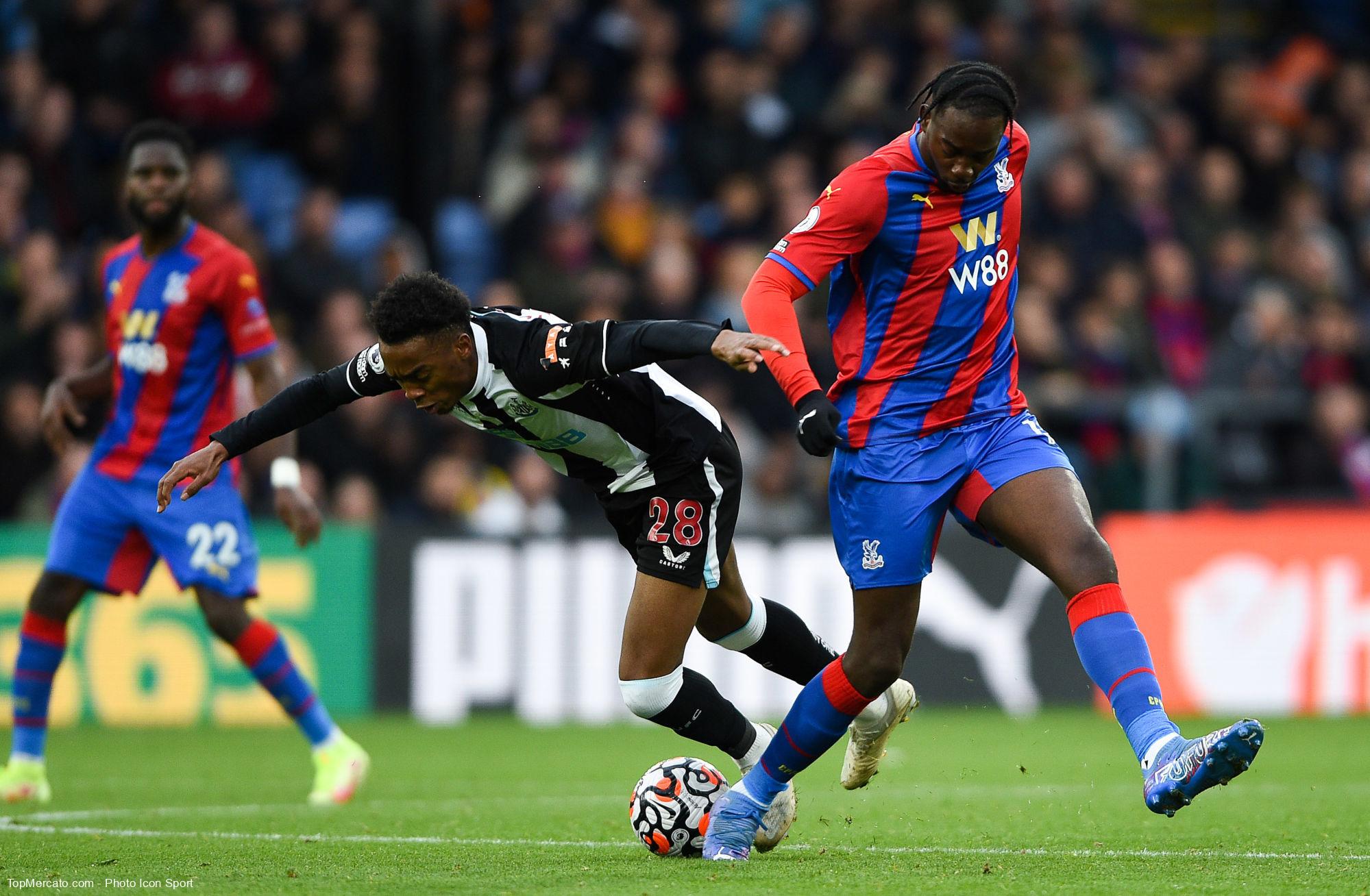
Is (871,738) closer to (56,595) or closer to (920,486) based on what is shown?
(920,486)

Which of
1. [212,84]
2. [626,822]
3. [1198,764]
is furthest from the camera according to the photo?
[212,84]

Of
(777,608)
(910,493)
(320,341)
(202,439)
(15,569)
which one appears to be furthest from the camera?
(320,341)

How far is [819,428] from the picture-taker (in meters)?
4.98

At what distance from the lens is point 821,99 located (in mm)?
15758

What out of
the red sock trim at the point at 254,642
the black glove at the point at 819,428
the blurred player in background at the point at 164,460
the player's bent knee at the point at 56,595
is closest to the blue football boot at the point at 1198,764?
the black glove at the point at 819,428

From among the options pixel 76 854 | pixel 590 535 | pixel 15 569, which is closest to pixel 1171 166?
pixel 590 535

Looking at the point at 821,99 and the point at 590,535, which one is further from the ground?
the point at 821,99

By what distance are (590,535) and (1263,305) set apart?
18.8 feet

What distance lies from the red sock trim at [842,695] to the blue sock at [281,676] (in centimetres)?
298

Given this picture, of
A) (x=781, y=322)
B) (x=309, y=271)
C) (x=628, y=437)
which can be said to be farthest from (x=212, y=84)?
(x=781, y=322)

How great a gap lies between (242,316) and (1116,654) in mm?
4192

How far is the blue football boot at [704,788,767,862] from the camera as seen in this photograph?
586 centimetres

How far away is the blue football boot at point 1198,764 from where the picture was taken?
4.66 meters

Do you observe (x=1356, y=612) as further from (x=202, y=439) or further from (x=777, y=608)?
(x=202, y=439)
